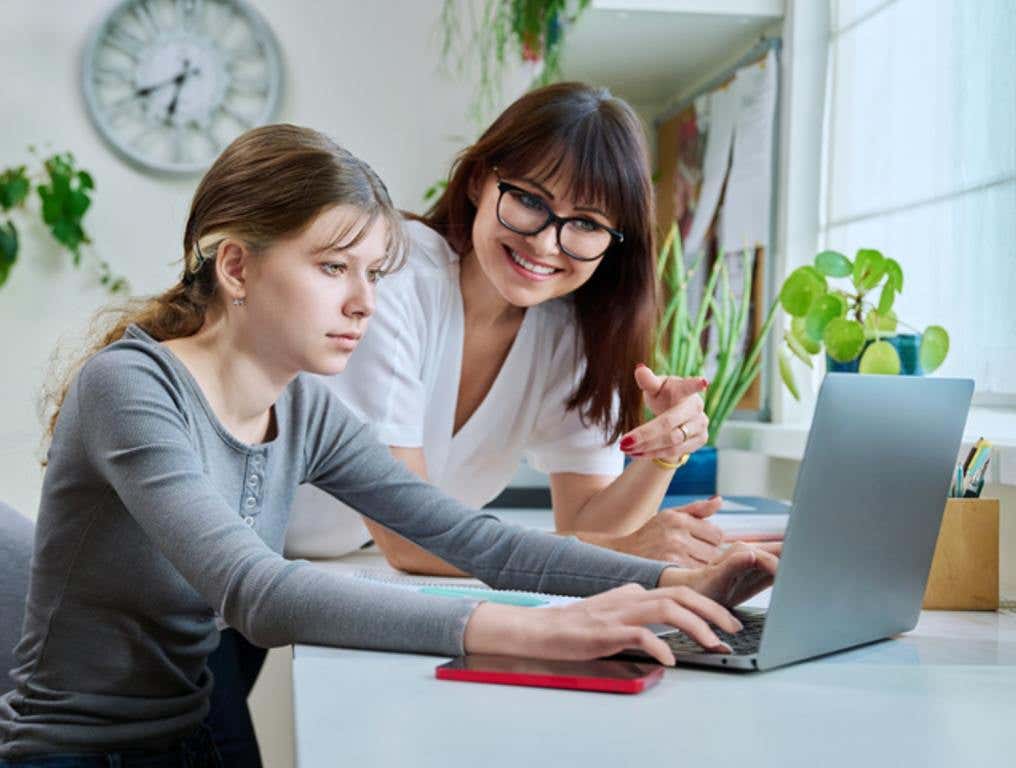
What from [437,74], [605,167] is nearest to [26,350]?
[437,74]

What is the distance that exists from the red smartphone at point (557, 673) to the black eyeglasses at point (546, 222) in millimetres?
727

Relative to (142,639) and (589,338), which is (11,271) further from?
(142,639)

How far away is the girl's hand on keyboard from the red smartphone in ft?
0.77

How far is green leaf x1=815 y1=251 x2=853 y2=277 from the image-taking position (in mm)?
1934

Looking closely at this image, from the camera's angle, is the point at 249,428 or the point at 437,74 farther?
the point at 437,74

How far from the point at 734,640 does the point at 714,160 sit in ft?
6.48

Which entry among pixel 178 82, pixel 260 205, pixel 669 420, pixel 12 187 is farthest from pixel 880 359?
pixel 12 187

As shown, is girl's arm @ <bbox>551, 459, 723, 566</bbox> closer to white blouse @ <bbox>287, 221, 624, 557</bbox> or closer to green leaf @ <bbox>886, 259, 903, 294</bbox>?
white blouse @ <bbox>287, 221, 624, 557</bbox>

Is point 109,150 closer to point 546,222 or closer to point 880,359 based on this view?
point 546,222

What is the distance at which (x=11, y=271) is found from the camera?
3.19 m

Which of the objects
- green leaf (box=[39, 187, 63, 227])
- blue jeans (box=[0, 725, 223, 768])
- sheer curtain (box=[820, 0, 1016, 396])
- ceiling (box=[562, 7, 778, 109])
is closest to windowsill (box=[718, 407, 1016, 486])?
sheer curtain (box=[820, 0, 1016, 396])

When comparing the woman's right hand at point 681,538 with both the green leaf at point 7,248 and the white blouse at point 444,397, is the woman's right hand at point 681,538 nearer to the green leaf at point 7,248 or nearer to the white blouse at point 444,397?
the white blouse at point 444,397

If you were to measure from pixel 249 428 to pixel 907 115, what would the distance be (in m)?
1.51

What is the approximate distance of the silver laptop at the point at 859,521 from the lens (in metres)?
0.93
